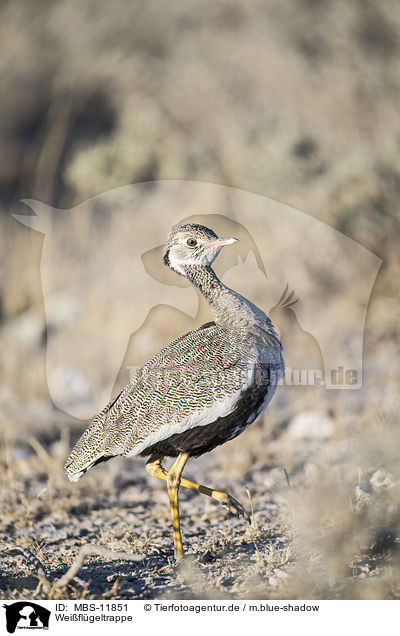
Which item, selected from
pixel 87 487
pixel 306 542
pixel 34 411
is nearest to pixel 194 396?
pixel 306 542

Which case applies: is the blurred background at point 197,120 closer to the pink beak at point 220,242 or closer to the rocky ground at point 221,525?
the rocky ground at point 221,525

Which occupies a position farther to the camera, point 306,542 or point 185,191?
point 185,191

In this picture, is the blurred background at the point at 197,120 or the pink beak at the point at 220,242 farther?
the blurred background at the point at 197,120

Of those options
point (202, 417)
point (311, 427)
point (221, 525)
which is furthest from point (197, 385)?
point (311, 427)

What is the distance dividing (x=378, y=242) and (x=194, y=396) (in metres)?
3.34

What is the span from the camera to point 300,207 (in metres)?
5.53

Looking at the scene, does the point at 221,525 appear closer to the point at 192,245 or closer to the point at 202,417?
the point at 202,417

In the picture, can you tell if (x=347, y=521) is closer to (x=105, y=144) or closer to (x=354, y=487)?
(x=354, y=487)

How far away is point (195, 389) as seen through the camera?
2537 millimetres
